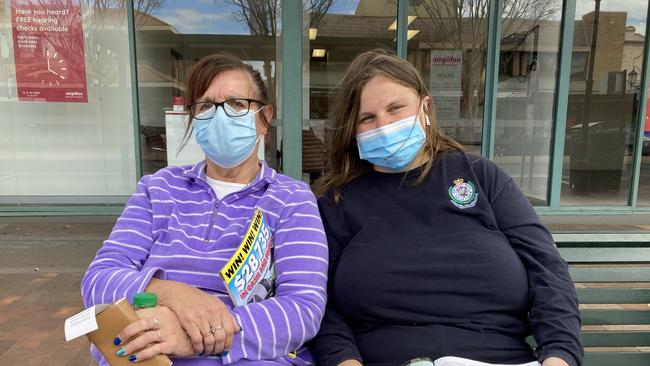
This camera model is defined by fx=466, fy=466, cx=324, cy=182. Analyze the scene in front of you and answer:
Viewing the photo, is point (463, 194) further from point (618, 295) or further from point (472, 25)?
point (472, 25)

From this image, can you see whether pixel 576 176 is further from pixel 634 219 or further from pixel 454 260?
pixel 454 260

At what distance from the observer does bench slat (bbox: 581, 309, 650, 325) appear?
183 centimetres

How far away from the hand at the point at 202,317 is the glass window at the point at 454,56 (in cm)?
575

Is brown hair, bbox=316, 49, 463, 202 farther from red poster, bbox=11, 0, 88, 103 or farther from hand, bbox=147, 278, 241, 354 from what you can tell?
red poster, bbox=11, 0, 88, 103

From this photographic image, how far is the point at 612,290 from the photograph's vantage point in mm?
1857

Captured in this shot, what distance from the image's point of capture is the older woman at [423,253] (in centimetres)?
149

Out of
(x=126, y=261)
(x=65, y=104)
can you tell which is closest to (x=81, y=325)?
(x=126, y=261)

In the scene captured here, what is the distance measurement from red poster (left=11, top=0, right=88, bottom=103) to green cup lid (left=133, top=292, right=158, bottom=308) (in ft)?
18.6

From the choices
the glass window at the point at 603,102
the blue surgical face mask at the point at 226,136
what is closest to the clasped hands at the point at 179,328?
the blue surgical face mask at the point at 226,136

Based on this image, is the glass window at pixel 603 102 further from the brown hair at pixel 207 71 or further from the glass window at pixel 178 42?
the brown hair at pixel 207 71

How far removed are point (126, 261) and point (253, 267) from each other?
0.44 metres

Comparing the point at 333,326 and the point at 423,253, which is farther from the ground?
the point at 423,253

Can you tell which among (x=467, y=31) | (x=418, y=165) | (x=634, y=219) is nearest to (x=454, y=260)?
(x=418, y=165)

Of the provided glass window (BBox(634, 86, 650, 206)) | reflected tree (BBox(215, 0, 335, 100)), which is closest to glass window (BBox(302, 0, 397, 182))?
reflected tree (BBox(215, 0, 335, 100))
